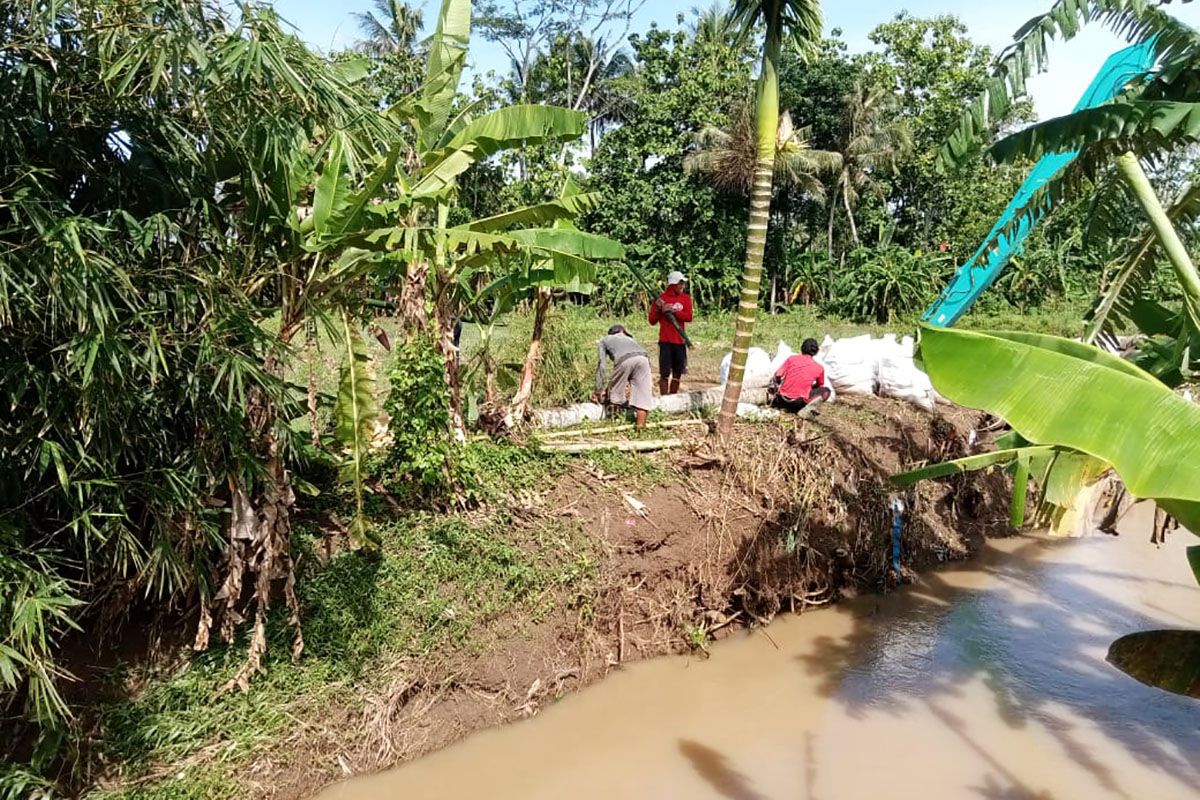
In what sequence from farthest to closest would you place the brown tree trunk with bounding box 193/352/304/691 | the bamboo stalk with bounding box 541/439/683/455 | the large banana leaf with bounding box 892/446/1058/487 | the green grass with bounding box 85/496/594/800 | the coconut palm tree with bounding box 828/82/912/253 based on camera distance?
the coconut palm tree with bounding box 828/82/912/253 → the bamboo stalk with bounding box 541/439/683/455 → the brown tree trunk with bounding box 193/352/304/691 → the green grass with bounding box 85/496/594/800 → the large banana leaf with bounding box 892/446/1058/487

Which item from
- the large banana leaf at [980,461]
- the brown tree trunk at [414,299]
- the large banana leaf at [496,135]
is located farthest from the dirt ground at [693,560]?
the large banana leaf at [980,461]

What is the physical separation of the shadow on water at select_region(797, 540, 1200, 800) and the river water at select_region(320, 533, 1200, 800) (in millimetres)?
16

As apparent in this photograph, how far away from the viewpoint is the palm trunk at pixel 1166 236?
3037 mm

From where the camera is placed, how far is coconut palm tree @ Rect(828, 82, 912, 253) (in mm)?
18984

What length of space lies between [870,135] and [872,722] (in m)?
16.7

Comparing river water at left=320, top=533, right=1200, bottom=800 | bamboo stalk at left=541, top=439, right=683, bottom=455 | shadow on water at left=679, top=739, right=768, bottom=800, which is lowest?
shadow on water at left=679, top=739, right=768, bottom=800

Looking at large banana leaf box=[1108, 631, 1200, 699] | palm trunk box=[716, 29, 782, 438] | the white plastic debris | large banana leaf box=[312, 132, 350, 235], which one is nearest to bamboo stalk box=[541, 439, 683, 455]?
palm trunk box=[716, 29, 782, 438]

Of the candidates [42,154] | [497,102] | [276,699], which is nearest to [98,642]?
[276,699]

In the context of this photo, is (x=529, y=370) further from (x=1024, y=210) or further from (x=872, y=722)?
(x=1024, y=210)

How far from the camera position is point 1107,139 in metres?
3.12

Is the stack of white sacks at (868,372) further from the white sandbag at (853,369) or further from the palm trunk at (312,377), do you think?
the palm trunk at (312,377)

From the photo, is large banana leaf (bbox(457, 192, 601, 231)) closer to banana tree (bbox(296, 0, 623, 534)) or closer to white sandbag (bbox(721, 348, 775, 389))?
banana tree (bbox(296, 0, 623, 534))

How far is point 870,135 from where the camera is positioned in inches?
752

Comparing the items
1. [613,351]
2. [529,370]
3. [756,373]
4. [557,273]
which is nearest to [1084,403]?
[557,273]
